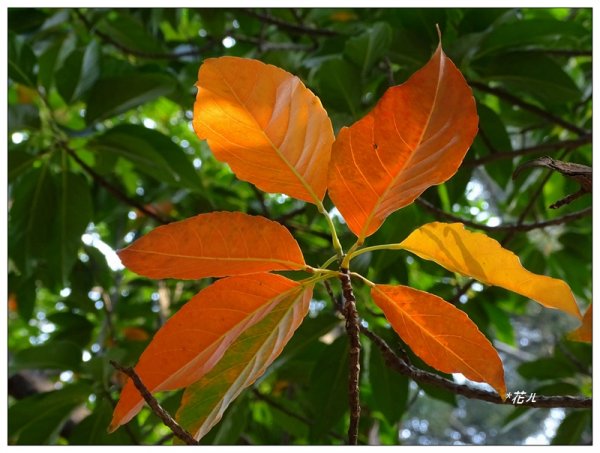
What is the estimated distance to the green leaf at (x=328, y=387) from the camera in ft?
4.20

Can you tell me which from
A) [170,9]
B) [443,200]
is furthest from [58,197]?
[443,200]

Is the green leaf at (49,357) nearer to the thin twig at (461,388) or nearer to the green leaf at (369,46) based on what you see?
the green leaf at (369,46)

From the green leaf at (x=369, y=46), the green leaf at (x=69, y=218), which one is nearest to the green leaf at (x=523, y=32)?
the green leaf at (x=369, y=46)

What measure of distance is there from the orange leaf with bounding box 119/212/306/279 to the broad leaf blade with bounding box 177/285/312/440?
50mm

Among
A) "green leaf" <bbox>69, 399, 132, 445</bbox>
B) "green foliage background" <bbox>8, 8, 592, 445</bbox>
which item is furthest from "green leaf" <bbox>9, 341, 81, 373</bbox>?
Result: "green leaf" <bbox>69, 399, 132, 445</bbox>

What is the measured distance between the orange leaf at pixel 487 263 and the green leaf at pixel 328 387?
0.75 meters

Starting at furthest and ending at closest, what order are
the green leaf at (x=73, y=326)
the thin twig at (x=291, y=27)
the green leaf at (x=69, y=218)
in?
the green leaf at (x=73, y=326) < the thin twig at (x=291, y=27) < the green leaf at (x=69, y=218)

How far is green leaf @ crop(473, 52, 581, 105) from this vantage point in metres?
1.34

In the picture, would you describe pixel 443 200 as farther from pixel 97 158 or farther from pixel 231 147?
pixel 231 147

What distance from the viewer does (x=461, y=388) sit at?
66 cm

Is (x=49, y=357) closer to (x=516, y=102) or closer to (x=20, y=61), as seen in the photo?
(x=20, y=61)

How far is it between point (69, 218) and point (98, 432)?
0.44m

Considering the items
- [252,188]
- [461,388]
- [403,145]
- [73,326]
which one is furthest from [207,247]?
[73,326]

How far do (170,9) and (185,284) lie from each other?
0.83 meters
